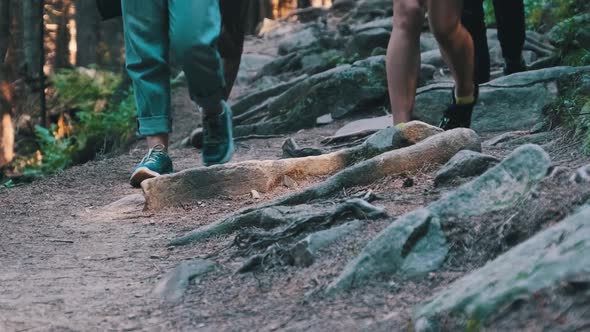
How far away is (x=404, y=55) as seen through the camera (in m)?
5.06

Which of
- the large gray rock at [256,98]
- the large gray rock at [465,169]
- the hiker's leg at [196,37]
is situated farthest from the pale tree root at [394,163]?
the large gray rock at [256,98]

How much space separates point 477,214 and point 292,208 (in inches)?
40.1

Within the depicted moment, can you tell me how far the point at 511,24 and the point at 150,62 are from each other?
330cm

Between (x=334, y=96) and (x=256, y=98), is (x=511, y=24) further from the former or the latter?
(x=256, y=98)

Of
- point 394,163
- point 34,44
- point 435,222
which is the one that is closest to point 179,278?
point 435,222

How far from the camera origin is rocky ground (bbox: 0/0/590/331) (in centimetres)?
242

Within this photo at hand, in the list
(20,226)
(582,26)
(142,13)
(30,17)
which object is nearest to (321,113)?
(582,26)

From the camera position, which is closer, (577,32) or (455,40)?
(455,40)

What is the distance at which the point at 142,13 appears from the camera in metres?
5.28

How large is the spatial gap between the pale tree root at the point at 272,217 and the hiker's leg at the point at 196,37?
1310 millimetres

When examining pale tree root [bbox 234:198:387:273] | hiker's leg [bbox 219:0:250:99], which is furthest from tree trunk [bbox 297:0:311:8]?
pale tree root [bbox 234:198:387:273]

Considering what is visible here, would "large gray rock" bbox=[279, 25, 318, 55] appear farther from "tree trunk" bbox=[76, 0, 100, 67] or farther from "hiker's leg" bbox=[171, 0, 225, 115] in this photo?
"hiker's leg" bbox=[171, 0, 225, 115]

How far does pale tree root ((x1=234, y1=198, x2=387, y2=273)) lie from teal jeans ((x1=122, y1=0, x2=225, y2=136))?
1.66 metres

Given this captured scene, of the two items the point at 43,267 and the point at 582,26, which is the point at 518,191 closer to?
the point at 43,267
